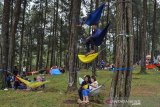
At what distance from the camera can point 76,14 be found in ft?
45.3

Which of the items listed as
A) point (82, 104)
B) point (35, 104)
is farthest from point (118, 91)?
point (35, 104)

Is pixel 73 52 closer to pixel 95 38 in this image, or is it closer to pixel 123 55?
pixel 95 38

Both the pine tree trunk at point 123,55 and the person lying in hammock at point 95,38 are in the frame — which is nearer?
the pine tree trunk at point 123,55

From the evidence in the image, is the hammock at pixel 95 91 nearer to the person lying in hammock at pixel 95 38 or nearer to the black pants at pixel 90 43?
the black pants at pixel 90 43

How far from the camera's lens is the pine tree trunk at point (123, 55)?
24.7 ft

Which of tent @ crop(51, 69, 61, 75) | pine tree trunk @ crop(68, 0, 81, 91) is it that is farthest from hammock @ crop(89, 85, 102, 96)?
tent @ crop(51, 69, 61, 75)

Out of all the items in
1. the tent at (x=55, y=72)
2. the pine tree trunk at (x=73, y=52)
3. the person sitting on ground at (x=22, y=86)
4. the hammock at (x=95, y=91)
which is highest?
the pine tree trunk at (x=73, y=52)

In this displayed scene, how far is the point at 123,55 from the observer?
7535 mm

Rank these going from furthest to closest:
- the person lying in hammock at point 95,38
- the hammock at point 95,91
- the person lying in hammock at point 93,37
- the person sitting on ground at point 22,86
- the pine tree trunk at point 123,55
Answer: the person sitting on ground at point 22,86
the hammock at point 95,91
the person lying in hammock at point 93,37
the person lying in hammock at point 95,38
the pine tree trunk at point 123,55

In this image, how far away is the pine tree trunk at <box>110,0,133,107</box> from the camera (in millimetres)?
7523

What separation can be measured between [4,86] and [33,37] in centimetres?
2753

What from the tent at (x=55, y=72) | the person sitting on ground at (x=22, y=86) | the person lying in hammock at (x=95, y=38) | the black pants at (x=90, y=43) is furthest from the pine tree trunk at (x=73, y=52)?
the tent at (x=55, y=72)

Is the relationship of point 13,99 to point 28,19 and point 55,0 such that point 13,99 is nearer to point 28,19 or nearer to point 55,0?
point 55,0

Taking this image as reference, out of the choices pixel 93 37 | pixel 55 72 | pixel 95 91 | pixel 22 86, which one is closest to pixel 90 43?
pixel 93 37
